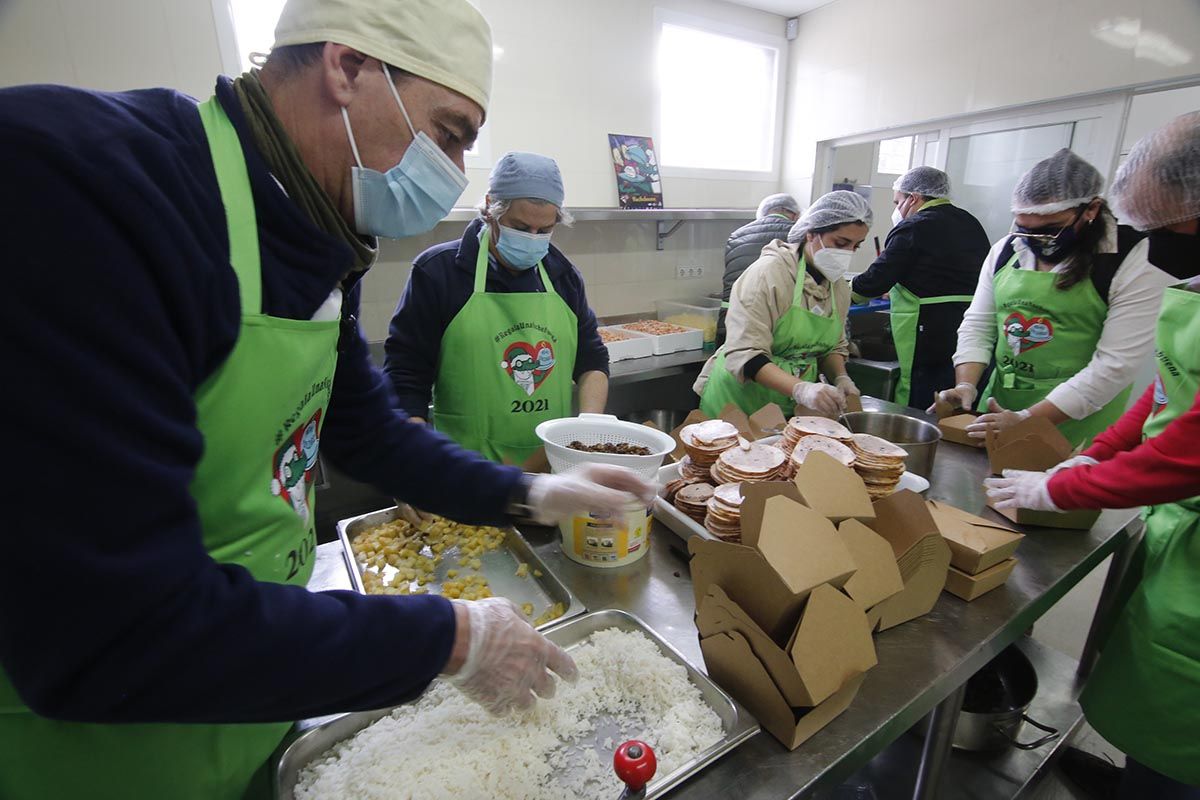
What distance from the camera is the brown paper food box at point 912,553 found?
1.11 metres

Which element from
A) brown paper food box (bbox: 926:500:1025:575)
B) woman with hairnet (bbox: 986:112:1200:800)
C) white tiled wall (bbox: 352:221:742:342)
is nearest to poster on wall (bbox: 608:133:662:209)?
white tiled wall (bbox: 352:221:742:342)

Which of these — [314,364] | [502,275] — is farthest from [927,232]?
[314,364]

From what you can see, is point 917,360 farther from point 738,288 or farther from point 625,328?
point 625,328

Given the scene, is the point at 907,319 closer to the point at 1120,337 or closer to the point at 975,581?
the point at 1120,337

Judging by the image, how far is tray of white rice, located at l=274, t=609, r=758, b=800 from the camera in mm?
816

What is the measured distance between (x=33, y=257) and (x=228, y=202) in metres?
0.23

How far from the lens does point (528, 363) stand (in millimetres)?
2006

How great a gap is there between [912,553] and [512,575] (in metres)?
0.87

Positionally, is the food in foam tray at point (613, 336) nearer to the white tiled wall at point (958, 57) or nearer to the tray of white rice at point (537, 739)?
the white tiled wall at point (958, 57)

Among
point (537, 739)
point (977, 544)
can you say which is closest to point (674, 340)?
point (977, 544)

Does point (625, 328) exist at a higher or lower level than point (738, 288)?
lower

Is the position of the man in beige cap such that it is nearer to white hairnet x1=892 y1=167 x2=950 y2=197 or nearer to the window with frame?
white hairnet x1=892 y1=167 x2=950 y2=197

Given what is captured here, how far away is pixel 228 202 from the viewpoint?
2.11 feet

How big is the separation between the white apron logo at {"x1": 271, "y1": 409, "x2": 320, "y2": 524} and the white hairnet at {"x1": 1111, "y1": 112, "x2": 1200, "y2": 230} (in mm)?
2116
